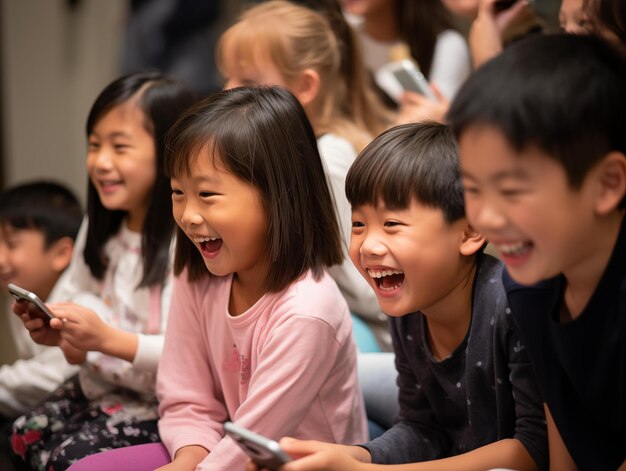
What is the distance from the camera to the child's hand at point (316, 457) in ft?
3.54

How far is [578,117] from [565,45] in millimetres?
95

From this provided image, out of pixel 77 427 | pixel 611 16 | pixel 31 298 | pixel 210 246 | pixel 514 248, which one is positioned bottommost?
pixel 77 427

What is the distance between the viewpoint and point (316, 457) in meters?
1.10

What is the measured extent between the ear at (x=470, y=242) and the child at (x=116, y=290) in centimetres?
62

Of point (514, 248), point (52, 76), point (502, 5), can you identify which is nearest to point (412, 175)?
point (514, 248)

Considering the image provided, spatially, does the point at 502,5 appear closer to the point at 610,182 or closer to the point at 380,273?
the point at 380,273

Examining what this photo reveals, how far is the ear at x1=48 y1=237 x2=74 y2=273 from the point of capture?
78.4 inches

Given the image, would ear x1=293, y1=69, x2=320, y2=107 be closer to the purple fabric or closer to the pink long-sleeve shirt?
the pink long-sleeve shirt

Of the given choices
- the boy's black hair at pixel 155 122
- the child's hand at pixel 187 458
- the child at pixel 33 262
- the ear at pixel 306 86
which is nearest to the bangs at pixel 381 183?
the child's hand at pixel 187 458

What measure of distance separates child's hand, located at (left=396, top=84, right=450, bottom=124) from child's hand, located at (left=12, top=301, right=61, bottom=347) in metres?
0.84

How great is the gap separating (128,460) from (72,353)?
9.5 inches

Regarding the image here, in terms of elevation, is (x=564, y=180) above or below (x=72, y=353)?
above

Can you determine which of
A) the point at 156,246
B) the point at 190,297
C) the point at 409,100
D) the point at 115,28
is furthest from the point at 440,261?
the point at 115,28

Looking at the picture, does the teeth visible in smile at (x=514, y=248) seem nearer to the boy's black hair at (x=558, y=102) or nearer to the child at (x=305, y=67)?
the boy's black hair at (x=558, y=102)
